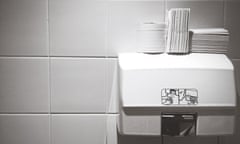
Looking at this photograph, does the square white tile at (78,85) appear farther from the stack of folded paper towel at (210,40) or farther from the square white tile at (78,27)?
the stack of folded paper towel at (210,40)

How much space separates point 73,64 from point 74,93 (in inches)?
4.5

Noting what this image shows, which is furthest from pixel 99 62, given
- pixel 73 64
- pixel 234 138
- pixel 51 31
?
pixel 234 138

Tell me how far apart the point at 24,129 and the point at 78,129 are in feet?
0.71

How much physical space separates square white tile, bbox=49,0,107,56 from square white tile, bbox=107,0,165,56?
0.03 m

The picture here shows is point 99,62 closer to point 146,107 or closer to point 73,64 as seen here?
point 73,64

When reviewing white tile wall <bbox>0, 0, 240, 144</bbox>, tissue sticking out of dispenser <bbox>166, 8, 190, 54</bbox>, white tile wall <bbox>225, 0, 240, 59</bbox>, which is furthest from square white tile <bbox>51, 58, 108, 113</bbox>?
white tile wall <bbox>225, 0, 240, 59</bbox>

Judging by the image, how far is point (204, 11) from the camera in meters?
1.15

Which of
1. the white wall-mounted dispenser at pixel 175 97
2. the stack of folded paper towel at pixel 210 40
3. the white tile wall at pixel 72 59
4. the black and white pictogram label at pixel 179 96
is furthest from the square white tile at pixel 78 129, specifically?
the stack of folded paper towel at pixel 210 40

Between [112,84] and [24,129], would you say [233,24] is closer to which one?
[112,84]

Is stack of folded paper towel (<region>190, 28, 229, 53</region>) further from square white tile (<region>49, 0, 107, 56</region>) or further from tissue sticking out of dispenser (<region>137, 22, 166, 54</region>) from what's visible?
square white tile (<region>49, 0, 107, 56</region>)

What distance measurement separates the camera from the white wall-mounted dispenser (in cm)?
98

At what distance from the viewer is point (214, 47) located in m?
1.08

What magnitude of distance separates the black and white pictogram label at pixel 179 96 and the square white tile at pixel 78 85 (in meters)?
0.29

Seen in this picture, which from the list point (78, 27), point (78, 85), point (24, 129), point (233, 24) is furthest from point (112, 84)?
point (233, 24)
